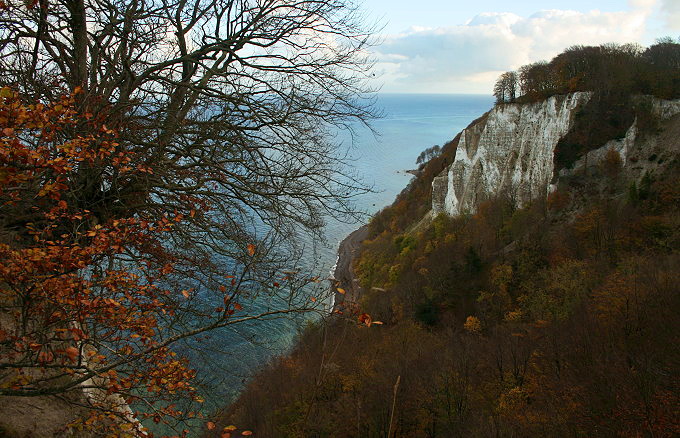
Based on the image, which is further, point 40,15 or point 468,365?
point 468,365

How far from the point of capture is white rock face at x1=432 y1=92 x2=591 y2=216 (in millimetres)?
37750

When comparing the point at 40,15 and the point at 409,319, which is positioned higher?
the point at 40,15

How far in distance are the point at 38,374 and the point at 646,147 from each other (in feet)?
129

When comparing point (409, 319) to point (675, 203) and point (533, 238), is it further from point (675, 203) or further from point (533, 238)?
point (675, 203)

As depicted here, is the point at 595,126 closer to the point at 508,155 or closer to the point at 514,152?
the point at 514,152

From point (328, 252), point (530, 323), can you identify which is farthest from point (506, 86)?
point (530, 323)

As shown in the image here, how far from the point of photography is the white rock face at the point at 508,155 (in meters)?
37.8

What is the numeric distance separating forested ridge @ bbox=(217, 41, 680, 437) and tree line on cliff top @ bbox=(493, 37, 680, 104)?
0.36 metres

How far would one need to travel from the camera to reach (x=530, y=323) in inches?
976

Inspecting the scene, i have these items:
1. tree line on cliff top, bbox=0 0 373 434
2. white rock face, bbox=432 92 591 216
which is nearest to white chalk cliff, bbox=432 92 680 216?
white rock face, bbox=432 92 591 216

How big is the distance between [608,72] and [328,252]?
96.4 feet

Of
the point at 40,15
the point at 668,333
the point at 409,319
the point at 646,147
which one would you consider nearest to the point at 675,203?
the point at 646,147

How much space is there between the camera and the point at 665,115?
32969mm

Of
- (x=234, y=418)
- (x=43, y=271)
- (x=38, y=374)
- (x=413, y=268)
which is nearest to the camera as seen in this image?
(x=43, y=271)
